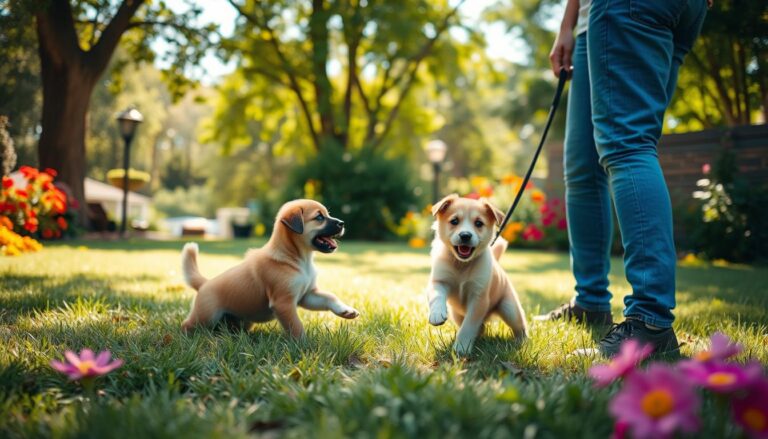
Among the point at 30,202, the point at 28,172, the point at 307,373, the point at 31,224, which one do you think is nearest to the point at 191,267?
the point at 307,373

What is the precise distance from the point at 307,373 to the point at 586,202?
2.00 metres

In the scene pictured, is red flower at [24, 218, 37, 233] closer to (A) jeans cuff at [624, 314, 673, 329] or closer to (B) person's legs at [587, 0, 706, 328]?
(B) person's legs at [587, 0, 706, 328]

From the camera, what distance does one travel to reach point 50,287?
3713 mm

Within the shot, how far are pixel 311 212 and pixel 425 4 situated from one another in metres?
14.8

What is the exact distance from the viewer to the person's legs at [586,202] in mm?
2861

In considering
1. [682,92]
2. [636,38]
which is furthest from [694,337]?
[682,92]

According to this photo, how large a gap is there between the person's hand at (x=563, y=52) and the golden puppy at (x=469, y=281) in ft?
3.21

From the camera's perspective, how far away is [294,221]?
8.89 feet

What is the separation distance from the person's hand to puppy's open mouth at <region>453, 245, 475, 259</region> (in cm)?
125

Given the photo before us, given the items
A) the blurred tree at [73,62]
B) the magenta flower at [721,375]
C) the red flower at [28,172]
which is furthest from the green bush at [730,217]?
the blurred tree at [73,62]

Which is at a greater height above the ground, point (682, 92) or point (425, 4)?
point (425, 4)

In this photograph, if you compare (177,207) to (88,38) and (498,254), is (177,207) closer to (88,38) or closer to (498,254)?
(88,38)

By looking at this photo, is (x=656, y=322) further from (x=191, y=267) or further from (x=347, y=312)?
(x=191, y=267)

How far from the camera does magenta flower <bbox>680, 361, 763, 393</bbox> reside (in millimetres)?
1125
